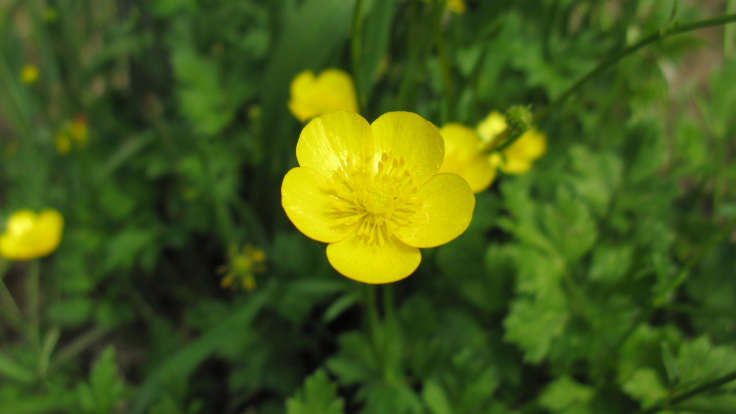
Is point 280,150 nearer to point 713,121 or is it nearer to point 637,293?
point 637,293

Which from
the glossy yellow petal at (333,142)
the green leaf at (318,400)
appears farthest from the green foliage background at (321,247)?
the glossy yellow petal at (333,142)

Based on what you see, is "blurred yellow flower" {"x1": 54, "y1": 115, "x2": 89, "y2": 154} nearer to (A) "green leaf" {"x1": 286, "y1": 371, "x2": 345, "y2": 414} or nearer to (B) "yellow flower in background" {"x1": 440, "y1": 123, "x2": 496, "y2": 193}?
(A) "green leaf" {"x1": 286, "y1": 371, "x2": 345, "y2": 414}

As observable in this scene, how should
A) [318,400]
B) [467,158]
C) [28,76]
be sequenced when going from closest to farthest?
[318,400] < [467,158] < [28,76]

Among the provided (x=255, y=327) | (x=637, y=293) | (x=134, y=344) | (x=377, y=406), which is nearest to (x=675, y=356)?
(x=637, y=293)

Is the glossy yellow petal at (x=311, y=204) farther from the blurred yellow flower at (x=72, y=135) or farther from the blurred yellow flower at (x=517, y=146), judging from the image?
the blurred yellow flower at (x=72, y=135)

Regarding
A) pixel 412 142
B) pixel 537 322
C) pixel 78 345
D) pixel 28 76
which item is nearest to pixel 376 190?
pixel 412 142

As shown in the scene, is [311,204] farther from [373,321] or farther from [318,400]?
[318,400]
